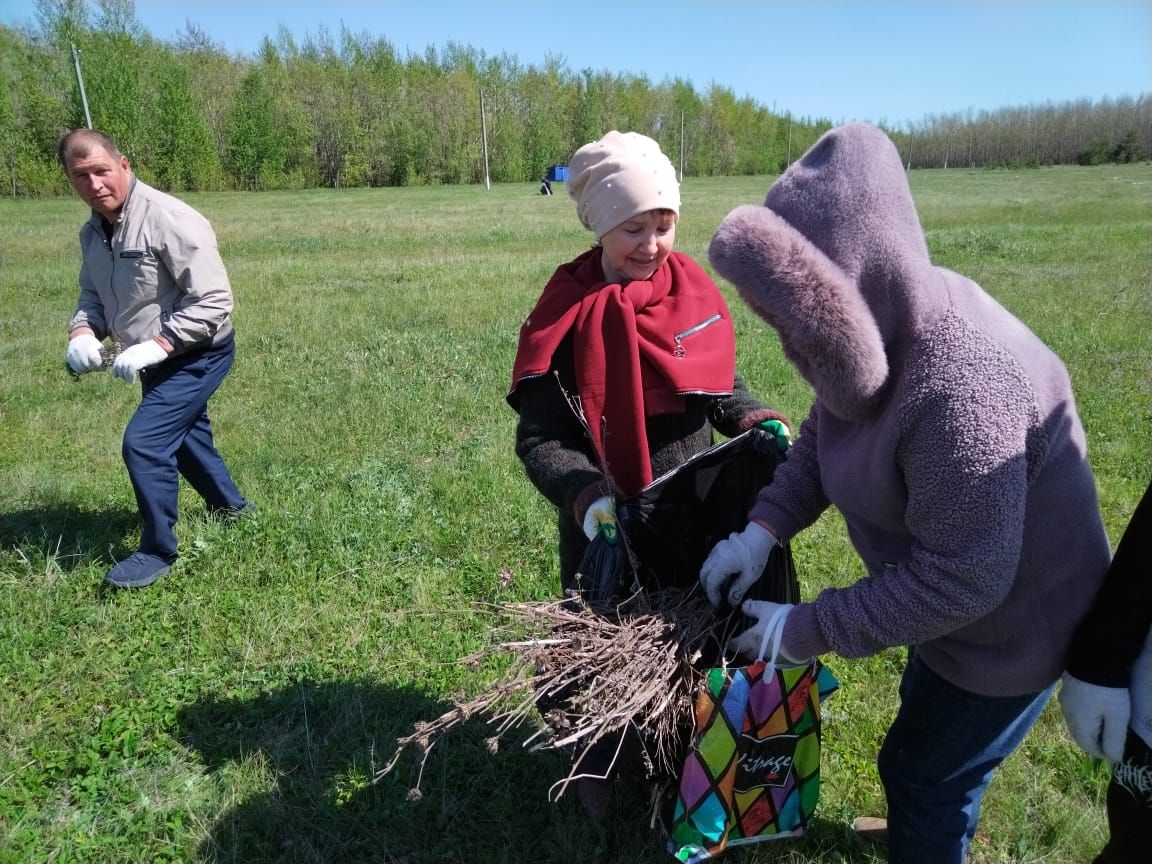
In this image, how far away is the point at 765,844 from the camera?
2.41 metres

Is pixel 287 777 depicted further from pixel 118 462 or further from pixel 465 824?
pixel 118 462

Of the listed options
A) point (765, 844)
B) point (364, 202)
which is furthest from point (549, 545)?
point (364, 202)

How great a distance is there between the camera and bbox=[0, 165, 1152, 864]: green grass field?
2.56 m

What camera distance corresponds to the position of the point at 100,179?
12.1ft

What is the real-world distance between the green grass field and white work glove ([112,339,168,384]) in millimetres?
933

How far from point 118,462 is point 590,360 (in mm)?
4346

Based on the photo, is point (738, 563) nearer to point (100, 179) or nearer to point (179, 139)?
point (100, 179)

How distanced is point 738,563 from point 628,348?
2.11 feet

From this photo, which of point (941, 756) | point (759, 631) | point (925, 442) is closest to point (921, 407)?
point (925, 442)

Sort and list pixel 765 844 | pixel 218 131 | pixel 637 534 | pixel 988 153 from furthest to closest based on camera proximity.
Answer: pixel 988 153 < pixel 218 131 < pixel 765 844 < pixel 637 534

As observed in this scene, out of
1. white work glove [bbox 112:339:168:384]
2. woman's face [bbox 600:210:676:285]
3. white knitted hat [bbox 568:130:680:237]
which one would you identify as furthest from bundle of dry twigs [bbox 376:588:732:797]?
white work glove [bbox 112:339:168:384]

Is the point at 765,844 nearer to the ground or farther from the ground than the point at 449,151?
nearer to the ground

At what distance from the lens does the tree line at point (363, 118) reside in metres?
37.5

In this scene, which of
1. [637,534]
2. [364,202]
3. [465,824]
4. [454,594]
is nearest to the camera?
[637,534]
